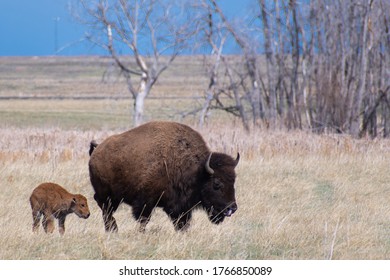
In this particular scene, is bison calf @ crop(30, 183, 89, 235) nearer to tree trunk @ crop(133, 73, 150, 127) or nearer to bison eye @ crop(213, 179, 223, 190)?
bison eye @ crop(213, 179, 223, 190)

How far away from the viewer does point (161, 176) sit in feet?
32.3

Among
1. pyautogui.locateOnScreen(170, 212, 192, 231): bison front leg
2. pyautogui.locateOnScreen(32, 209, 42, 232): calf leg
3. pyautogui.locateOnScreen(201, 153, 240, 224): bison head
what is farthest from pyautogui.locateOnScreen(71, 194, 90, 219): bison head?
pyautogui.locateOnScreen(201, 153, 240, 224): bison head

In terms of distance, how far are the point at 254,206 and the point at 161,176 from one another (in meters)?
3.08

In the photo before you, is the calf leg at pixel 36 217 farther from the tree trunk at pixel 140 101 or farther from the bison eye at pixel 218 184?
the tree trunk at pixel 140 101

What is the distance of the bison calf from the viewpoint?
30.8 feet

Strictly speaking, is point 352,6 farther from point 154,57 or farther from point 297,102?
point 154,57

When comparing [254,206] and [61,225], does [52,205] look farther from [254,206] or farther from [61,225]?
[254,206]

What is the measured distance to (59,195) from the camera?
31.1 ft

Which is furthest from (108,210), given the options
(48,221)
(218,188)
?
(218,188)

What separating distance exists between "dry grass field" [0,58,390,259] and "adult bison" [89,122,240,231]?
285 mm

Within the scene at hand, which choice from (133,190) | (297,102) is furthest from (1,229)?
(297,102)

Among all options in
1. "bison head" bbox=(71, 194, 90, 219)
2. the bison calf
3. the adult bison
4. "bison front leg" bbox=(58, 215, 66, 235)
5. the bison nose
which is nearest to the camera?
"bison front leg" bbox=(58, 215, 66, 235)

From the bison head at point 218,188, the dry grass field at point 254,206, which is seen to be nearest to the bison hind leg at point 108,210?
the dry grass field at point 254,206

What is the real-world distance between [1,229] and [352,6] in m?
20.3
